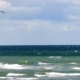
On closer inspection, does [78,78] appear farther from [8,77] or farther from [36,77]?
[8,77]

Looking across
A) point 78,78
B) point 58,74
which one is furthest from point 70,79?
point 58,74

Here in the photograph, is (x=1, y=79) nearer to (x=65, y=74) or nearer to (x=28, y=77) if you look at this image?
(x=28, y=77)

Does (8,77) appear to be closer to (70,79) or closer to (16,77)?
(16,77)

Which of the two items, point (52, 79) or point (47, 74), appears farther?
point (47, 74)

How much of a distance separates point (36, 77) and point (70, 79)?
3.89 meters

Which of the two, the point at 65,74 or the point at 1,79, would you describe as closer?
the point at 1,79

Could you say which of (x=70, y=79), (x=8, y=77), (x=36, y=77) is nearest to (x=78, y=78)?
(x=70, y=79)

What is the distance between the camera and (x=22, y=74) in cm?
5238

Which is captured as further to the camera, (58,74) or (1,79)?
(58,74)

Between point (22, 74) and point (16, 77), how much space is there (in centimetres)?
336

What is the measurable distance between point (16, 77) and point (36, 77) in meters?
2.28

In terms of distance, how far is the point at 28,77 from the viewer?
48.6 meters

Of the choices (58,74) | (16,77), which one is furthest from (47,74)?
(16,77)

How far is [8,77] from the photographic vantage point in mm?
48875
